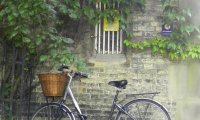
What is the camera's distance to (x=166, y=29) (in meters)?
6.61

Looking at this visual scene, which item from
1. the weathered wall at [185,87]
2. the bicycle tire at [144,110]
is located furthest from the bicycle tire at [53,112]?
the weathered wall at [185,87]

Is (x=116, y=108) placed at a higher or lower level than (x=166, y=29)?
lower

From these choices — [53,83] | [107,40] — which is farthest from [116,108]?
[107,40]

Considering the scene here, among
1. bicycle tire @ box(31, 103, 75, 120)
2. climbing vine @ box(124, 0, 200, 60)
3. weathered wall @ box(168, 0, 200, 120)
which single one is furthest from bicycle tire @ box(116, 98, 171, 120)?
climbing vine @ box(124, 0, 200, 60)

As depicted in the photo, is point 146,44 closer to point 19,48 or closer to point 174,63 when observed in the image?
point 174,63

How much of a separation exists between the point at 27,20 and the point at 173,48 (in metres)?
2.45

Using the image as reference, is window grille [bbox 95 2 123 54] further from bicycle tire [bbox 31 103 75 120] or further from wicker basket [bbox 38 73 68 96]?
bicycle tire [bbox 31 103 75 120]

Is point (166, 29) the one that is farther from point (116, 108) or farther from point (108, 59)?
point (116, 108)

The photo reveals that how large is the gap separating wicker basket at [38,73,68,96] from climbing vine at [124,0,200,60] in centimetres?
133

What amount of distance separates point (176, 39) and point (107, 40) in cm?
120

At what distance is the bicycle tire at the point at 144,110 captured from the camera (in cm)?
594

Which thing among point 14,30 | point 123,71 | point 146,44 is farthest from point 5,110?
point 146,44

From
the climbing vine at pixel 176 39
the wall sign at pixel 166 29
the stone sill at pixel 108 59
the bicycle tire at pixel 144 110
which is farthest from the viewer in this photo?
the stone sill at pixel 108 59

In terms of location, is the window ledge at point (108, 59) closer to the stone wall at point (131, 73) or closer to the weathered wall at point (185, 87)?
the stone wall at point (131, 73)
